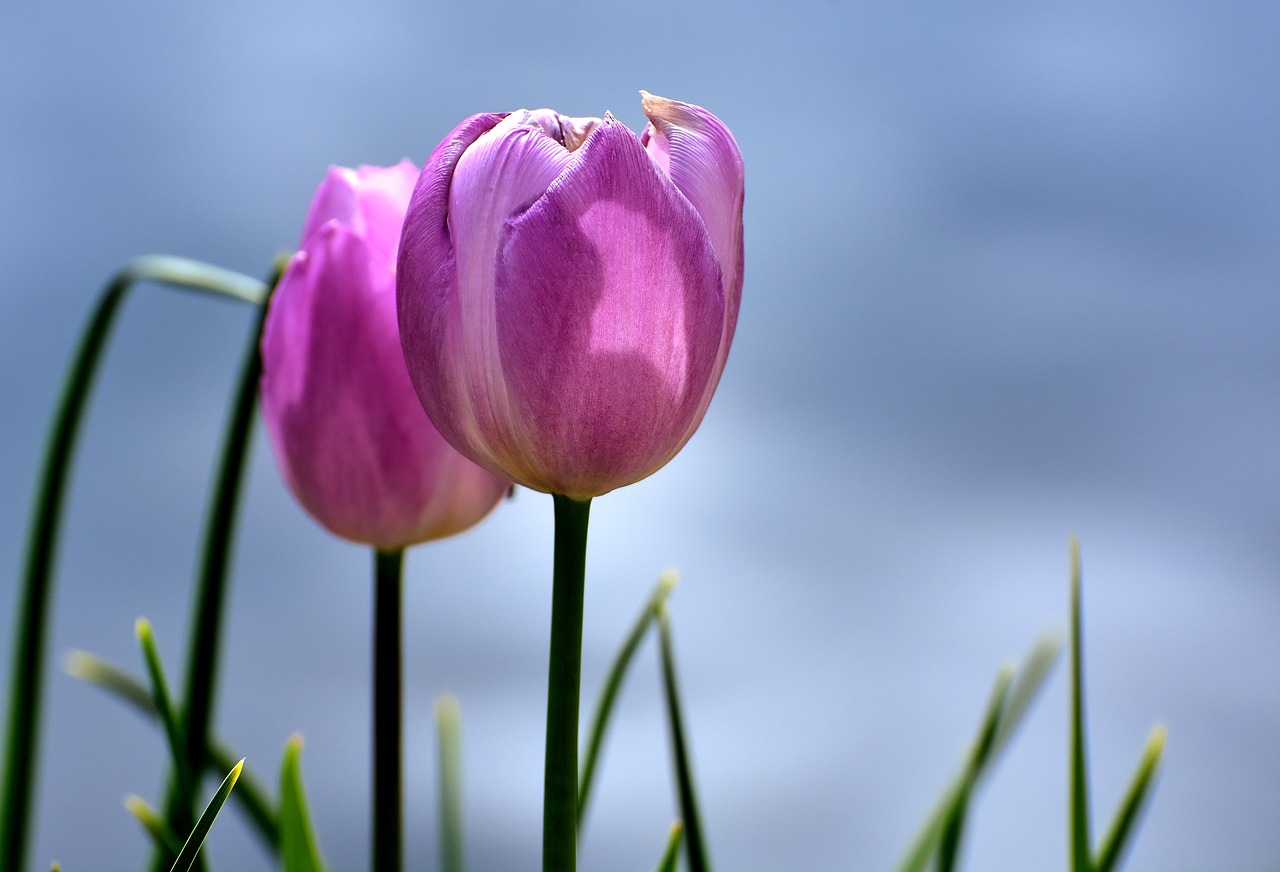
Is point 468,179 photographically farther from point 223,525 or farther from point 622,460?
point 223,525

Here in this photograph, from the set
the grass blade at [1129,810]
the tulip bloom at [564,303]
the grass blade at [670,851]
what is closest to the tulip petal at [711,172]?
the tulip bloom at [564,303]

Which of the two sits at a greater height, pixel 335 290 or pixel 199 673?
pixel 335 290

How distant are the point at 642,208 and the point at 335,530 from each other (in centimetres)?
10

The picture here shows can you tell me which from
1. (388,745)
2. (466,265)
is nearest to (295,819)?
(388,745)

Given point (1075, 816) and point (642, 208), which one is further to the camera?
point (1075, 816)

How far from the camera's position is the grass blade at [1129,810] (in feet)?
1.10

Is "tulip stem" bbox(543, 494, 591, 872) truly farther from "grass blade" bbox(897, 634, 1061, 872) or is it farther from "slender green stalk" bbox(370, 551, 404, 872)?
"grass blade" bbox(897, 634, 1061, 872)

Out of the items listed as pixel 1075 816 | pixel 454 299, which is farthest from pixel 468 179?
pixel 1075 816

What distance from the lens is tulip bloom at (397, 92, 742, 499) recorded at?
172 millimetres

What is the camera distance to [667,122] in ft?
0.63

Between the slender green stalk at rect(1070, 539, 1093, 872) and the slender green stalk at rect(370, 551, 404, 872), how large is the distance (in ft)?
0.50

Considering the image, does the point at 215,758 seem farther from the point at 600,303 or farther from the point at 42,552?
the point at 600,303

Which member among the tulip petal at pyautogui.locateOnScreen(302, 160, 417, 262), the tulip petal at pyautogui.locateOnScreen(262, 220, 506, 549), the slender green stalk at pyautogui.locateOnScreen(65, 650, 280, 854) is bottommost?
the slender green stalk at pyautogui.locateOnScreen(65, 650, 280, 854)

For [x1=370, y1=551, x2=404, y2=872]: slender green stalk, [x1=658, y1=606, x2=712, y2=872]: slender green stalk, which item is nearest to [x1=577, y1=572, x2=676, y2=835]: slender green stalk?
[x1=658, y1=606, x2=712, y2=872]: slender green stalk
